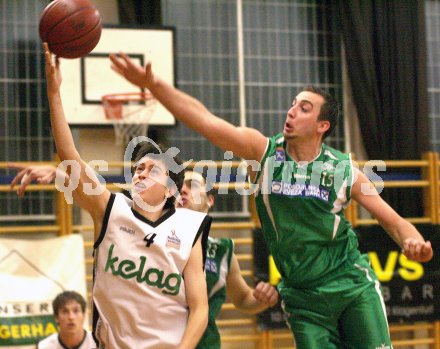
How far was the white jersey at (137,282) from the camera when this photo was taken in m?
3.07

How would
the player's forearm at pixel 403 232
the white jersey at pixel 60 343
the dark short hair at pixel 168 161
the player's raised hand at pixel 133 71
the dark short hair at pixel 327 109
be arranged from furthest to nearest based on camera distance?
the white jersey at pixel 60 343
the dark short hair at pixel 327 109
the player's forearm at pixel 403 232
the dark short hair at pixel 168 161
the player's raised hand at pixel 133 71

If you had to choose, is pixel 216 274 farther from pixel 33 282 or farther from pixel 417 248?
pixel 33 282

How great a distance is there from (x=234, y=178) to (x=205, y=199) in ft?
12.2

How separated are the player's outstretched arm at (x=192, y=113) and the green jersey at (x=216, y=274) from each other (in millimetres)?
585

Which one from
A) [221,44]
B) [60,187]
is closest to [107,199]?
[60,187]

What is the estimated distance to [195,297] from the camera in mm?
3152

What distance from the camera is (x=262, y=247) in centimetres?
745

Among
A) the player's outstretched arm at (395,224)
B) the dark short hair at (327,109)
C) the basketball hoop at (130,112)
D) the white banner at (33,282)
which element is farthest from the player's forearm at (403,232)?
the basketball hoop at (130,112)

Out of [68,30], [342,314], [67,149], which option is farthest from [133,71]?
[342,314]

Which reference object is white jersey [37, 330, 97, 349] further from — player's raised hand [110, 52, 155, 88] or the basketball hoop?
player's raised hand [110, 52, 155, 88]

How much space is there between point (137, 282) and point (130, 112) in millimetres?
4683

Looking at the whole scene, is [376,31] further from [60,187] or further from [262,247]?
[60,187]

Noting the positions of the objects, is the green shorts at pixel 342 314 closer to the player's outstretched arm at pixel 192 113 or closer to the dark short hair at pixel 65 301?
the player's outstretched arm at pixel 192 113

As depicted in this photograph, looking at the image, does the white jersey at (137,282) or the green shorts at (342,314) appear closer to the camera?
the white jersey at (137,282)
